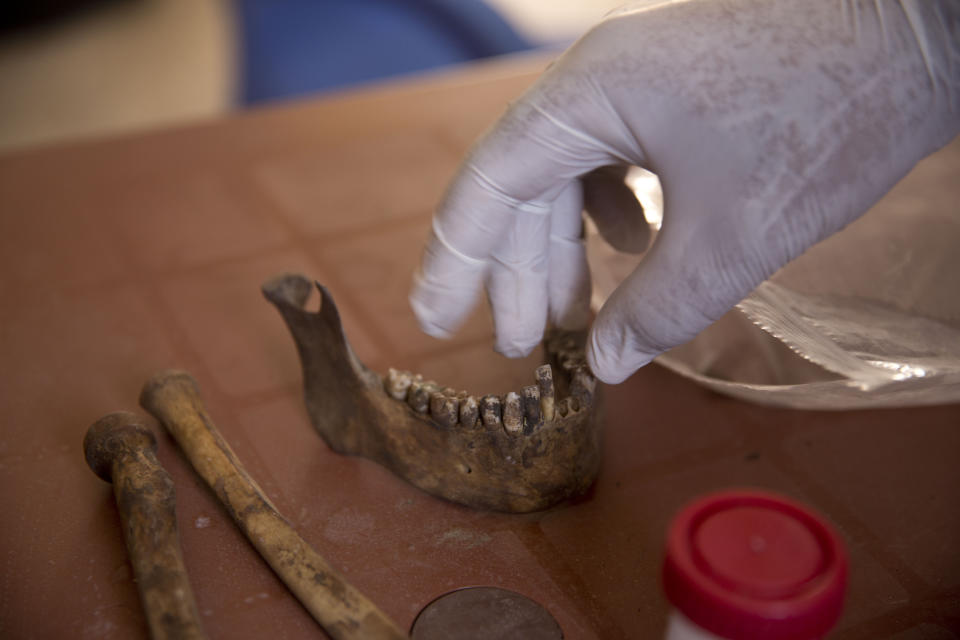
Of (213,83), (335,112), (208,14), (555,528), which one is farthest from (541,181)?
(208,14)

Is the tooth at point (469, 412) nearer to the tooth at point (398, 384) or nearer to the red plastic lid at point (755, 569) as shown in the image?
the tooth at point (398, 384)

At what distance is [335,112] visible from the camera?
192 cm

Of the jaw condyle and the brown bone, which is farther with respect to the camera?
the jaw condyle

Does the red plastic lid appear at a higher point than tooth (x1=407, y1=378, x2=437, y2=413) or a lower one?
higher

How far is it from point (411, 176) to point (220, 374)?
0.61m

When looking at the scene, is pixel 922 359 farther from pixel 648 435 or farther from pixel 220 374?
pixel 220 374

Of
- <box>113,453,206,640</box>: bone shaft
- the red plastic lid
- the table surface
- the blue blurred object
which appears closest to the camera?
the red plastic lid

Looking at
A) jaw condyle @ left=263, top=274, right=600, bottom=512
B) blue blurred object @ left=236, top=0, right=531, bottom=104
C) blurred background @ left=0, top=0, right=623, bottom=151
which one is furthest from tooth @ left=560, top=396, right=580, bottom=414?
blue blurred object @ left=236, top=0, right=531, bottom=104

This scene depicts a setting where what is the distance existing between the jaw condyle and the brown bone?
0.69ft

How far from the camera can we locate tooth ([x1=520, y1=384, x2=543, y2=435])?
36.7 inches

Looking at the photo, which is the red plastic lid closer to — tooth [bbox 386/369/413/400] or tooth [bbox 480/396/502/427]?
tooth [bbox 480/396/502/427]

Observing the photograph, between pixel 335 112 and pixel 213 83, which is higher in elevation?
pixel 335 112

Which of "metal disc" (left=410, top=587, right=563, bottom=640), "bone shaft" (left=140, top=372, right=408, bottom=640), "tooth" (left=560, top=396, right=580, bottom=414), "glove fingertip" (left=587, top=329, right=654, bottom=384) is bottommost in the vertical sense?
"metal disc" (left=410, top=587, right=563, bottom=640)

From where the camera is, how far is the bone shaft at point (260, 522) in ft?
2.70
